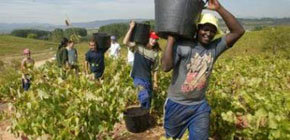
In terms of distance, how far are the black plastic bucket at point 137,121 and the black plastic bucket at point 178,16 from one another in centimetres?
273

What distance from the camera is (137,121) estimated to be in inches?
224

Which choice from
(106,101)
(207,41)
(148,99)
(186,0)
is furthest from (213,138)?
(186,0)

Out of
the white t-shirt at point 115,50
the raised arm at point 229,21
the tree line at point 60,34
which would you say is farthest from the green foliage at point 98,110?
the white t-shirt at point 115,50

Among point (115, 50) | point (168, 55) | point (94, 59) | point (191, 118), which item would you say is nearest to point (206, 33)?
point (168, 55)

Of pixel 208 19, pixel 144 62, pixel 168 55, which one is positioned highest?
pixel 208 19

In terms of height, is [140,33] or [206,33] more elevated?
[206,33]

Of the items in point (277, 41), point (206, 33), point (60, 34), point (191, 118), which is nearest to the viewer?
point (206, 33)

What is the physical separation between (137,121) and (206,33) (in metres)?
2.77

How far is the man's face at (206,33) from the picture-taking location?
3.21 metres

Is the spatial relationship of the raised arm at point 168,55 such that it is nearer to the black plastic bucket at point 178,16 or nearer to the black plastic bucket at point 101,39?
the black plastic bucket at point 178,16

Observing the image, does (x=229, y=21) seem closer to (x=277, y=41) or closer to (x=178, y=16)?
(x=178, y=16)

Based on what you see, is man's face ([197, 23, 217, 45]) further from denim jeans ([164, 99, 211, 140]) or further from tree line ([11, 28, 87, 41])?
tree line ([11, 28, 87, 41])

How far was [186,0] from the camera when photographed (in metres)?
3.05

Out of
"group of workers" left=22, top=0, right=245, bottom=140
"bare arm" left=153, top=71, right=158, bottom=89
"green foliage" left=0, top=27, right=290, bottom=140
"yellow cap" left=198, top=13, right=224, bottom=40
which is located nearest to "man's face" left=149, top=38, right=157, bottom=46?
"bare arm" left=153, top=71, right=158, bottom=89
